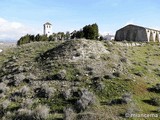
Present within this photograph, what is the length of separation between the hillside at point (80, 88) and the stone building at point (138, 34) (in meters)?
39.2

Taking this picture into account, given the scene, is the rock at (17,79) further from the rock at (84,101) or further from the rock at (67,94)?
the rock at (84,101)

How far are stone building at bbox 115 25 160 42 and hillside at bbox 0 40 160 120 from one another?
3924 centimetres

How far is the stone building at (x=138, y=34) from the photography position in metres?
72.0

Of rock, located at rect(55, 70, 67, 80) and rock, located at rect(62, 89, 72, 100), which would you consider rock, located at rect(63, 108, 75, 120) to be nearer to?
rock, located at rect(62, 89, 72, 100)

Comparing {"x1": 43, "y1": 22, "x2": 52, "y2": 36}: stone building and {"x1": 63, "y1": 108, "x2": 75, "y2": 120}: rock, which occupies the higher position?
{"x1": 43, "y1": 22, "x2": 52, "y2": 36}: stone building

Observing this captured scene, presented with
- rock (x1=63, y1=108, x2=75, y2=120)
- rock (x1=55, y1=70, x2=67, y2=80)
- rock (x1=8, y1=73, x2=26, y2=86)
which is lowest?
rock (x1=63, y1=108, x2=75, y2=120)

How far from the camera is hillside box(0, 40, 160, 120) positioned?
19.8 meters

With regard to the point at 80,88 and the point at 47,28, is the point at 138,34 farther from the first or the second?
the point at 47,28

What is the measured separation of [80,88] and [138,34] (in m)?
52.7

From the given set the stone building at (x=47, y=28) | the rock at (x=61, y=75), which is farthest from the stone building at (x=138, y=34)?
the stone building at (x=47, y=28)

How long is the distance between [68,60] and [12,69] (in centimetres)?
806

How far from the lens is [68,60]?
105 feet

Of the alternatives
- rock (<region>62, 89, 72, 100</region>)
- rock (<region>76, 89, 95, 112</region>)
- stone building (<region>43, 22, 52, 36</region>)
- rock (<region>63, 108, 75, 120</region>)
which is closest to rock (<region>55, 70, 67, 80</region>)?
rock (<region>62, 89, 72, 100</region>)

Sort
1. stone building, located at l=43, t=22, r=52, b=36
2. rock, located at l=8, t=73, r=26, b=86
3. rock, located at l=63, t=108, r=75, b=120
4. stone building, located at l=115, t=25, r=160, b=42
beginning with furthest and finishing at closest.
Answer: stone building, located at l=43, t=22, r=52, b=36
stone building, located at l=115, t=25, r=160, b=42
rock, located at l=8, t=73, r=26, b=86
rock, located at l=63, t=108, r=75, b=120
